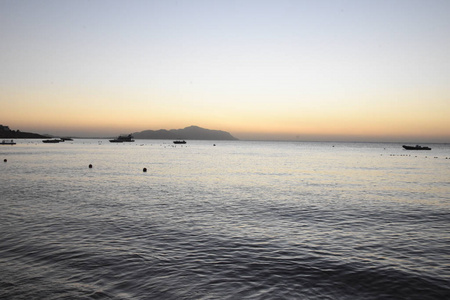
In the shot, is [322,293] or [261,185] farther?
[261,185]

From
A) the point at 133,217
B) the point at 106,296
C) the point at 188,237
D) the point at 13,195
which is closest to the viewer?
the point at 106,296

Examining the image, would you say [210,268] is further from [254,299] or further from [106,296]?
[106,296]

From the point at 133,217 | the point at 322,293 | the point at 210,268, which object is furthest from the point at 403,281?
the point at 133,217

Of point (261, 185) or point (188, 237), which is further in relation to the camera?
point (261, 185)

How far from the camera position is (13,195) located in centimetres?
2723

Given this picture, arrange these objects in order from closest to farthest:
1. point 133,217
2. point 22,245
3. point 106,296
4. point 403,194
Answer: point 106,296 → point 22,245 → point 133,217 → point 403,194

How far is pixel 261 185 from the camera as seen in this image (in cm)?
3634

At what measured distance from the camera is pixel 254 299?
9.46 metres

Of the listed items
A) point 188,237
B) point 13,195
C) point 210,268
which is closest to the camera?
point 210,268

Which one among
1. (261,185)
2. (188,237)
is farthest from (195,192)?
(188,237)

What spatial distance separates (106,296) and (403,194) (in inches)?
1176

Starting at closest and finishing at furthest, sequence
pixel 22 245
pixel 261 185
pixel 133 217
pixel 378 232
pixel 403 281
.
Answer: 1. pixel 403 281
2. pixel 22 245
3. pixel 378 232
4. pixel 133 217
5. pixel 261 185

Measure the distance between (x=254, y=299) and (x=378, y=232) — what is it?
421 inches

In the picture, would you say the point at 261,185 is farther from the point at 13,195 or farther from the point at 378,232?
the point at 13,195
